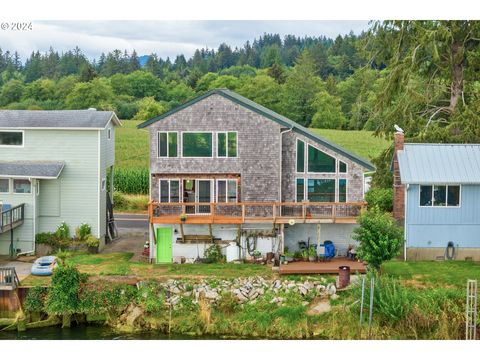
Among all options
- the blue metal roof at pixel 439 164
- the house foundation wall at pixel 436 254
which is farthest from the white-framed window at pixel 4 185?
the house foundation wall at pixel 436 254

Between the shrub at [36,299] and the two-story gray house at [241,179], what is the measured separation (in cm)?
570

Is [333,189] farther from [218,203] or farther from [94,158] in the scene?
[94,158]

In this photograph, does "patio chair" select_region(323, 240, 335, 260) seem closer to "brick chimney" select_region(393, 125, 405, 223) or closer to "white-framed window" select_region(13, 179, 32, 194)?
"brick chimney" select_region(393, 125, 405, 223)

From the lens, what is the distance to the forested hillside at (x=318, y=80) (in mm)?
47594

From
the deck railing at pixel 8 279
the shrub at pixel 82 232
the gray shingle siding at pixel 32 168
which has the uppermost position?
the gray shingle siding at pixel 32 168

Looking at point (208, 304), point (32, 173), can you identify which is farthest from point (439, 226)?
point (32, 173)

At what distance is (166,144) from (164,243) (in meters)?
4.13

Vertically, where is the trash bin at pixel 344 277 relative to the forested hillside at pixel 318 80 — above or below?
below

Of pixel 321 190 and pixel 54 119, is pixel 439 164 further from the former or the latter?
pixel 54 119

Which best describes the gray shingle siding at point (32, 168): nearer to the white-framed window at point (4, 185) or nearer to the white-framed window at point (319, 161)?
the white-framed window at point (4, 185)

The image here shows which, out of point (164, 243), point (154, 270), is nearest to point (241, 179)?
point (164, 243)

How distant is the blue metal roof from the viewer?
120ft

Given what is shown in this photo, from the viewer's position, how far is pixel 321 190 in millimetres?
37531

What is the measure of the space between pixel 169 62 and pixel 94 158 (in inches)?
3476
